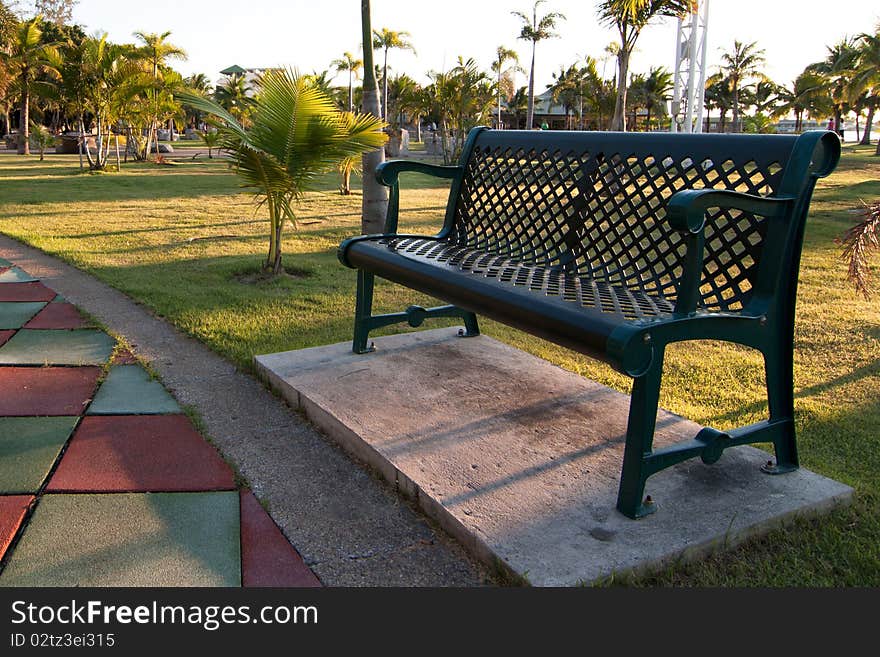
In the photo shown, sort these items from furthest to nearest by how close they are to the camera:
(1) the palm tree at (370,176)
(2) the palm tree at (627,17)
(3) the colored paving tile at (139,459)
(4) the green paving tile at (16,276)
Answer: (2) the palm tree at (627,17) → (1) the palm tree at (370,176) → (4) the green paving tile at (16,276) → (3) the colored paving tile at (139,459)

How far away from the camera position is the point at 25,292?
5504 mm

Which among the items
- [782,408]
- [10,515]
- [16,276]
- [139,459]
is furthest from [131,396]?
[16,276]

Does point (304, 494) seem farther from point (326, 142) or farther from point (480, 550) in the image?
point (326, 142)

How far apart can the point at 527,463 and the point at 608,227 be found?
114 centimetres

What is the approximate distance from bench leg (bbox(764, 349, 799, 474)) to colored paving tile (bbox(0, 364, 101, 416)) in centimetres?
283

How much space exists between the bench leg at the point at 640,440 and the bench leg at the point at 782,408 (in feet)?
1.77

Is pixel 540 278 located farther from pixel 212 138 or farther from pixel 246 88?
pixel 246 88

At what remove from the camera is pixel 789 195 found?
91.4 inches

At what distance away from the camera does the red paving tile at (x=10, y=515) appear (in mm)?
2244

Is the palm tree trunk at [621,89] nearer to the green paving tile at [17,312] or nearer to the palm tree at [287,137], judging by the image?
the palm tree at [287,137]

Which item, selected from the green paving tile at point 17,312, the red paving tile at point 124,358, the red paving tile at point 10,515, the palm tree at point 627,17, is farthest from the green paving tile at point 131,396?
the palm tree at point 627,17

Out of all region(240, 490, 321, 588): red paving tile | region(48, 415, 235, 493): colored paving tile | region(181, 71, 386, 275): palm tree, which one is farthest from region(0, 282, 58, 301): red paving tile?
region(240, 490, 321, 588): red paving tile

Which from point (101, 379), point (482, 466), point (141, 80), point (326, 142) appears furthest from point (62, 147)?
point (482, 466)

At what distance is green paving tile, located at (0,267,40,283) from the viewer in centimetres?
590
